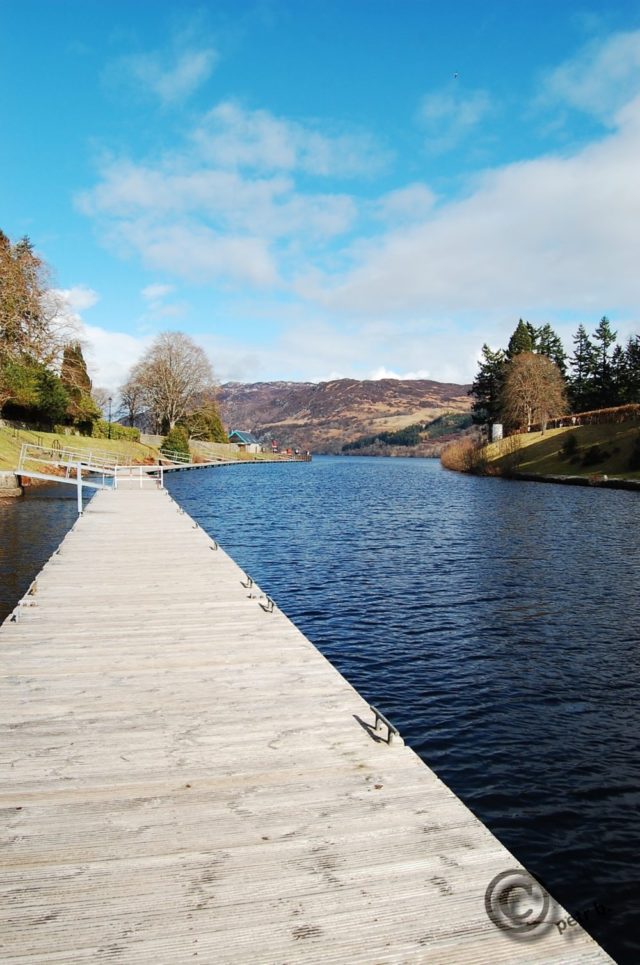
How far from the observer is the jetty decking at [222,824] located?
341 centimetres

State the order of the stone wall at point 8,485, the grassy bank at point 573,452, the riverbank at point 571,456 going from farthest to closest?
the grassy bank at point 573,452
the riverbank at point 571,456
the stone wall at point 8,485

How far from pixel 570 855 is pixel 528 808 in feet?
2.58

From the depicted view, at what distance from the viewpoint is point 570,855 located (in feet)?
20.1

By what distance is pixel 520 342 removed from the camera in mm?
90375

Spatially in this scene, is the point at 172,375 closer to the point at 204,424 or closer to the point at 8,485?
the point at 204,424

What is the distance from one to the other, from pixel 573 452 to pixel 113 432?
2179 inches

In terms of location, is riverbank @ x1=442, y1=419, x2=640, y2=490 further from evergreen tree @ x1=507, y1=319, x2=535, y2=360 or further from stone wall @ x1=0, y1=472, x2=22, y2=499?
stone wall @ x1=0, y1=472, x2=22, y2=499

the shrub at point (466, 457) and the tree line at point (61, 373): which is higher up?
the tree line at point (61, 373)

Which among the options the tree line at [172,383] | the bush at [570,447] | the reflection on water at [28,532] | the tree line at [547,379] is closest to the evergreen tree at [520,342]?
the tree line at [547,379]

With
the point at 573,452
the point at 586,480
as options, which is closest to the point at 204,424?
the point at 573,452

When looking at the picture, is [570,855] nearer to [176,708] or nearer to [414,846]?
[414,846]

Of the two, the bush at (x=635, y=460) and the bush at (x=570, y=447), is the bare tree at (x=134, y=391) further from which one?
the bush at (x=635, y=460)

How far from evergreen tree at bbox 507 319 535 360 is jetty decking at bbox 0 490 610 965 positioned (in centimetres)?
8965

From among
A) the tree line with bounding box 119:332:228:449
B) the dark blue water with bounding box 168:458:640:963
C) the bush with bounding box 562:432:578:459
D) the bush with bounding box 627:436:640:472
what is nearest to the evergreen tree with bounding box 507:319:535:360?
A: the bush with bounding box 562:432:578:459
